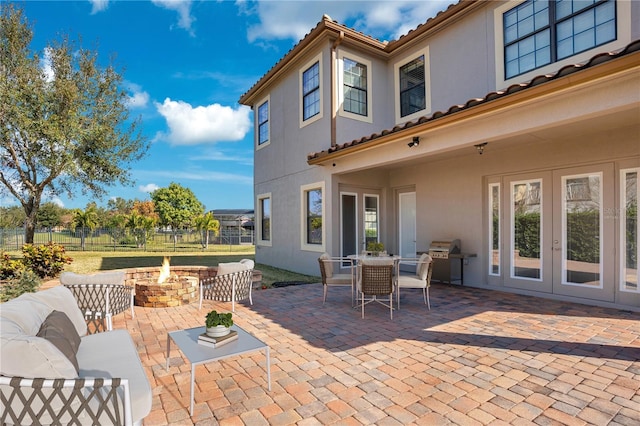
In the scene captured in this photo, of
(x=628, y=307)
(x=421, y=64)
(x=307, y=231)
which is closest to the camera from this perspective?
(x=628, y=307)

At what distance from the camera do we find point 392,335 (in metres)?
4.90

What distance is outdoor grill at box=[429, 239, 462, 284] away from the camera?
8412 mm

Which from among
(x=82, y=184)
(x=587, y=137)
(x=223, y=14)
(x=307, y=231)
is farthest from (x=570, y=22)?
(x=82, y=184)

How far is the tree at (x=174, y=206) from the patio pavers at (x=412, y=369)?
36.2 m

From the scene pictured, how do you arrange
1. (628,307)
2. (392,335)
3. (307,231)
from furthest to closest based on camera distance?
(307,231) → (628,307) → (392,335)

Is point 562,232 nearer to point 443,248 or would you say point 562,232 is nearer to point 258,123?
point 443,248

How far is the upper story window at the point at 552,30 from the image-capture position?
21.5 feet

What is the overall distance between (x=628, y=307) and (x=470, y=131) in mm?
Result: 4220

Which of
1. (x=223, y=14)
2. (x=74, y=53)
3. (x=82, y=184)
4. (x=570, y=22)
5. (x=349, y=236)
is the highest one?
(x=223, y=14)

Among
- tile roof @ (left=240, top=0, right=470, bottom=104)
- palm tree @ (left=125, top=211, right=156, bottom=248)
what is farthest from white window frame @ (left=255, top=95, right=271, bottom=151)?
palm tree @ (left=125, top=211, right=156, bottom=248)

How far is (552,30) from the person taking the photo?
7227mm

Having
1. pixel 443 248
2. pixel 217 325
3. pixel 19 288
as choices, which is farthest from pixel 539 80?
pixel 19 288

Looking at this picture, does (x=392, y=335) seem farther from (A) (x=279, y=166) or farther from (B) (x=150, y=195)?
(B) (x=150, y=195)

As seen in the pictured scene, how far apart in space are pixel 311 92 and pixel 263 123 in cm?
357
